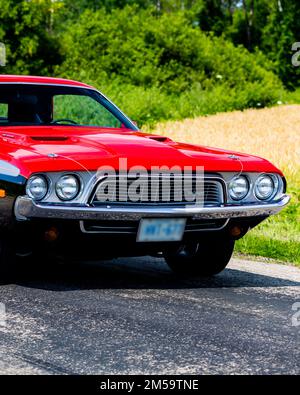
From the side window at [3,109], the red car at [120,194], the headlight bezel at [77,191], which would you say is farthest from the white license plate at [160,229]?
the side window at [3,109]

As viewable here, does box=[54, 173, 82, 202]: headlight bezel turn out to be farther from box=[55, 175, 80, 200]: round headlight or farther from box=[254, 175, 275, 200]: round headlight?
box=[254, 175, 275, 200]: round headlight

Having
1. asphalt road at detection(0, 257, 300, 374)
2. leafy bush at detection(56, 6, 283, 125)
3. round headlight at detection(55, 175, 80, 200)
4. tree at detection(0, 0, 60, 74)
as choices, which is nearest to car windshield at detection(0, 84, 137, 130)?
asphalt road at detection(0, 257, 300, 374)

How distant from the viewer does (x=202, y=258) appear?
23.9 feet

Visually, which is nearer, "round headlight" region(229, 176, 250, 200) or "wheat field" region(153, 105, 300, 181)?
"round headlight" region(229, 176, 250, 200)

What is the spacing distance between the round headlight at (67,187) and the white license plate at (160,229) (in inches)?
20.5

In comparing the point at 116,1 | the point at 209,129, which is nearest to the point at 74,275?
the point at 209,129

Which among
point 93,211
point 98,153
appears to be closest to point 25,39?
point 98,153

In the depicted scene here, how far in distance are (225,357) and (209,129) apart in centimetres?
2132

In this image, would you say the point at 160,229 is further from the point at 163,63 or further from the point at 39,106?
the point at 163,63

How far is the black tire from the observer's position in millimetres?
7188

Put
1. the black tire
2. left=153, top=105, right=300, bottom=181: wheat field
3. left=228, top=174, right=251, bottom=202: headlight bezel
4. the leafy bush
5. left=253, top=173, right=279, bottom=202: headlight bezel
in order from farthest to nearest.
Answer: the leafy bush → left=153, top=105, right=300, bottom=181: wheat field → the black tire → left=253, top=173, right=279, bottom=202: headlight bezel → left=228, top=174, right=251, bottom=202: headlight bezel

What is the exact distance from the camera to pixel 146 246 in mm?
6391

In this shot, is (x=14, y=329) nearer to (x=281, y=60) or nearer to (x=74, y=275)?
(x=74, y=275)

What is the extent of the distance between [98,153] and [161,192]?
0.52 metres
